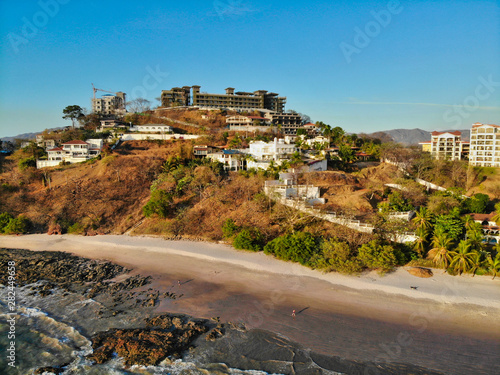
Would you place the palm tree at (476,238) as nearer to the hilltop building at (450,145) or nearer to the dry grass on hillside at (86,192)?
the dry grass on hillside at (86,192)

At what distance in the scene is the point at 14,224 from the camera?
30.7 m

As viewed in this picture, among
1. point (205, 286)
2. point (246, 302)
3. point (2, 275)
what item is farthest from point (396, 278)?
point (2, 275)

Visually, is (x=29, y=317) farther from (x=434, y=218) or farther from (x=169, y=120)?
(x=169, y=120)

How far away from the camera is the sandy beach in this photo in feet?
45.8

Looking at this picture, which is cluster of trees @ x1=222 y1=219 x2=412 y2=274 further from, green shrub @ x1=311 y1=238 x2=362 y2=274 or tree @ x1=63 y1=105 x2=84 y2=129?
tree @ x1=63 y1=105 x2=84 y2=129

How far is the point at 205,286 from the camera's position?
20234 mm

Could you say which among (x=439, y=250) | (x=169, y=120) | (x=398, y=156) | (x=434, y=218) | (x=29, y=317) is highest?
(x=169, y=120)

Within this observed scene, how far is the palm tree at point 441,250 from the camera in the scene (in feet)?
66.5

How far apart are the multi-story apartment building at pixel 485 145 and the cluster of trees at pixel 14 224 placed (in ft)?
188

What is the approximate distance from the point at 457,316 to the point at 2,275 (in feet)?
97.8

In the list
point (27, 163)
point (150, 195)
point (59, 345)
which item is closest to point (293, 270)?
point (59, 345)

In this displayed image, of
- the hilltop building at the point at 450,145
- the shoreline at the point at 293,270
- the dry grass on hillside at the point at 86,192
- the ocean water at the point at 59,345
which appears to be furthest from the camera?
the hilltop building at the point at 450,145

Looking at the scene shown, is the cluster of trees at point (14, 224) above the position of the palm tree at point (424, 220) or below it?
below

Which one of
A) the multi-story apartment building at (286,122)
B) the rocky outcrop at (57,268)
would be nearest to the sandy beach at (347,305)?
the rocky outcrop at (57,268)
